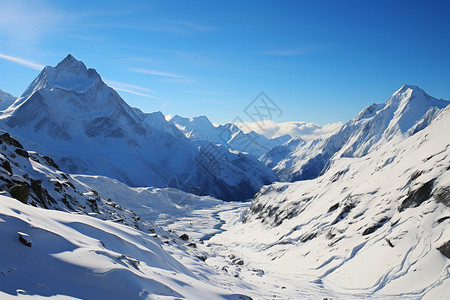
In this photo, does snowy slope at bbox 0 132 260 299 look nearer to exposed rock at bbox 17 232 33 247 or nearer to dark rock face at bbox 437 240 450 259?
exposed rock at bbox 17 232 33 247

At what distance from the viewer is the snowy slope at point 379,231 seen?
79.9 ft

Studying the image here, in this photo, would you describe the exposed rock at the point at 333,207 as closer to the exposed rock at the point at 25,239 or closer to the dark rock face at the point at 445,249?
the dark rock face at the point at 445,249

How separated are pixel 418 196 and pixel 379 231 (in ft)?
17.3

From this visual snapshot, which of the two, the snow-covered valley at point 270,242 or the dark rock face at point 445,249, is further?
the dark rock face at point 445,249

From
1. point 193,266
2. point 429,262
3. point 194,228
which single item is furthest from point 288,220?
point 194,228

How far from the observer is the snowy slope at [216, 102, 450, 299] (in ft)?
79.9

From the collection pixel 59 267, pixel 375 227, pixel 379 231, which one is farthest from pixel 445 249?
pixel 59 267

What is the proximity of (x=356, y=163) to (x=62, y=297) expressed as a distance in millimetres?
61529

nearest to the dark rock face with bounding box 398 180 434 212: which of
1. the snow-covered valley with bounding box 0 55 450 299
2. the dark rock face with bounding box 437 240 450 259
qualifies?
the snow-covered valley with bounding box 0 55 450 299

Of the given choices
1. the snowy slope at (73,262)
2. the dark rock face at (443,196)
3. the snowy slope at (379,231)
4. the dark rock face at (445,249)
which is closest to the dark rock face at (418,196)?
the snowy slope at (379,231)

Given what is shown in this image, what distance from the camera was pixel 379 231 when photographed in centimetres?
3244

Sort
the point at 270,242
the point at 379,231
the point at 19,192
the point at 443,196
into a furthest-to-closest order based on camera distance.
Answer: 1. the point at 270,242
2. the point at 379,231
3. the point at 443,196
4. the point at 19,192

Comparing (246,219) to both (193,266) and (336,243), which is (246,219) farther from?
(193,266)

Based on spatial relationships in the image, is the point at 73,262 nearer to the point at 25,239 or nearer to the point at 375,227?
the point at 25,239
